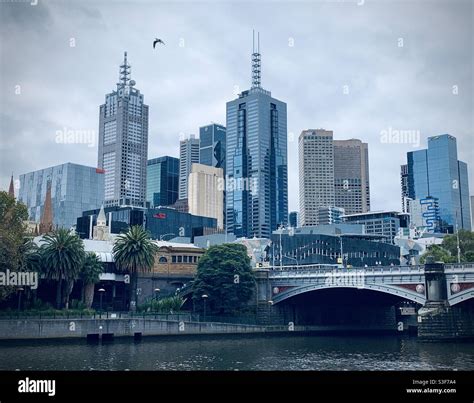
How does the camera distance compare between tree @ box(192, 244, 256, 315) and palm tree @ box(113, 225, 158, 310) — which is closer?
palm tree @ box(113, 225, 158, 310)

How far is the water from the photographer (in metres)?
54.6

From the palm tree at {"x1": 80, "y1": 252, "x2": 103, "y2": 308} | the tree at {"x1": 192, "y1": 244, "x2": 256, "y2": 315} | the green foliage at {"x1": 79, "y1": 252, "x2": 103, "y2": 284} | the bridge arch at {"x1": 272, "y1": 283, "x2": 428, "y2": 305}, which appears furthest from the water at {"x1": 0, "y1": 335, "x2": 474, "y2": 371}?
the palm tree at {"x1": 80, "y1": 252, "x2": 103, "y2": 308}

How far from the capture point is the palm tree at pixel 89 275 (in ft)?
311

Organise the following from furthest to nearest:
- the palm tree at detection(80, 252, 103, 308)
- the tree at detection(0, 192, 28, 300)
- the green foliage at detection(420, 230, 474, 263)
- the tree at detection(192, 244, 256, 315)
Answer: the green foliage at detection(420, 230, 474, 263) < the tree at detection(192, 244, 256, 315) < the palm tree at detection(80, 252, 103, 308) < the tree at detection(0, 192, 28, 300)

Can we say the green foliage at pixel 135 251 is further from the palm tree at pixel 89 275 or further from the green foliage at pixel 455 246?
the green foliage at pixel 455 246

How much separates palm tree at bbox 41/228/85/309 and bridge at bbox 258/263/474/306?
33.5m

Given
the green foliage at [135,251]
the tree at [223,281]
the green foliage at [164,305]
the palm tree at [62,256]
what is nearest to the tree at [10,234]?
Result: the palm tree at [62,256]

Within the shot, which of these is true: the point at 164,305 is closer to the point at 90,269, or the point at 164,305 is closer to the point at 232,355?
the point at 90,269

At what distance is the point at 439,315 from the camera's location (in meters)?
79.6

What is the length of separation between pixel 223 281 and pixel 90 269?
71.2 ft

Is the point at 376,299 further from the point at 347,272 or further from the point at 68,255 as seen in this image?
the point at 68,255

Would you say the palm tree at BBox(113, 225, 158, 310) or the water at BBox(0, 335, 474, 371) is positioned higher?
the palm tree at BBox(113, 225, 158, 310)

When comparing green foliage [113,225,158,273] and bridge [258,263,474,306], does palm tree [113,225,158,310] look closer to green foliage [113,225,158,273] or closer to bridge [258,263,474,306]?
green foliage [113,225,158,273]
